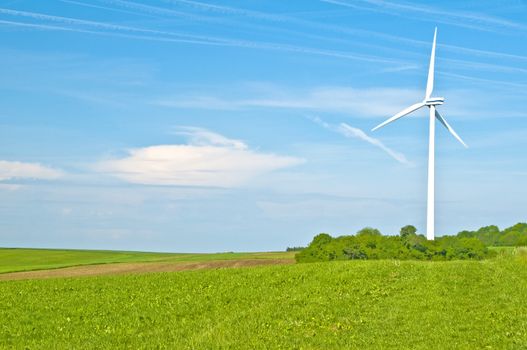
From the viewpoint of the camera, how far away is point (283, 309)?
25.1 metres

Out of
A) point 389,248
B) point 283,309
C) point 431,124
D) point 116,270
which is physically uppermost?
point 431,124

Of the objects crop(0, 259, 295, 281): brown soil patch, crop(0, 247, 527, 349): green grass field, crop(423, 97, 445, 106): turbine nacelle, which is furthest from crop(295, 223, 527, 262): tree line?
crop(0, 247, 527, 349): green grass field

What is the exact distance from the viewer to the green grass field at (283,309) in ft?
69.5

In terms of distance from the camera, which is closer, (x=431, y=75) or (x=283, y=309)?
(x=283, y=309)

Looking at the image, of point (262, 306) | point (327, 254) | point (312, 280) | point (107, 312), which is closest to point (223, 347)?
point (262, 306)

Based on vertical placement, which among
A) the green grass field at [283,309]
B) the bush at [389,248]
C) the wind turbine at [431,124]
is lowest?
the green grass field at [283,309]

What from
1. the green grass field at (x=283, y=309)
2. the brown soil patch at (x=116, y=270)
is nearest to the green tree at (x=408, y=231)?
the brown soil patch at (x=116, y=270)

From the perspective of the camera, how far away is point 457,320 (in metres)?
23.1

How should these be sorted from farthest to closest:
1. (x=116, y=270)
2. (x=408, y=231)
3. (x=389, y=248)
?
(x=116, y=270), (x=408, y=231), (x=389, y=248)

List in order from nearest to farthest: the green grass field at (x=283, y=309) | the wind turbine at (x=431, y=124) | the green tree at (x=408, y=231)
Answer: the green grass field at (x=283, y=309) < the wind turbine at (x=431, y=124) < the green tree at (x=408, y=231)

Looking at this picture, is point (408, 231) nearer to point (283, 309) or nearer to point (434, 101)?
point (434, 101)

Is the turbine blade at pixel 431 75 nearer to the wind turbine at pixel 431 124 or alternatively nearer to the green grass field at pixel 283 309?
the wind turbine at pixel 431 124

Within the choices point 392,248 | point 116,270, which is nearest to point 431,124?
point 392,248

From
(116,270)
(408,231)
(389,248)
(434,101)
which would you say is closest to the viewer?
(389,248)
